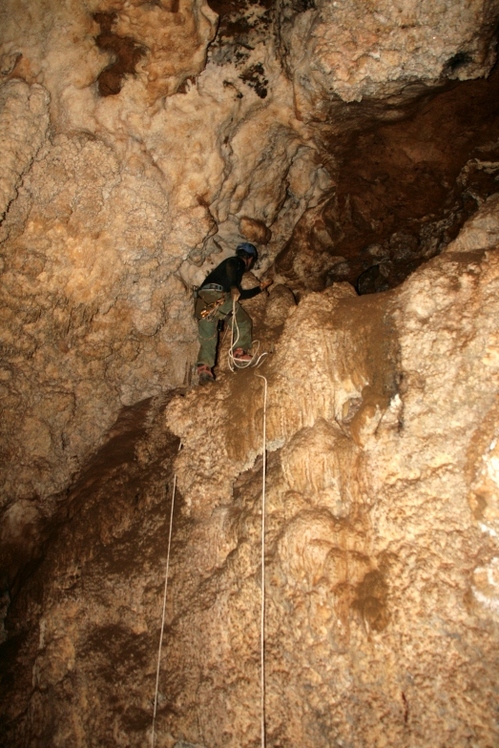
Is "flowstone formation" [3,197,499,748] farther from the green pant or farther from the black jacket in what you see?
the black jacket

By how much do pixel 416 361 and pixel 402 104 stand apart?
242 centimetres

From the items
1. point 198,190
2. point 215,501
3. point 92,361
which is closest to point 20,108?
point 198,190

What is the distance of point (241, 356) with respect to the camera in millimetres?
4559

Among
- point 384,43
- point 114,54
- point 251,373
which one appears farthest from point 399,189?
point 114,54

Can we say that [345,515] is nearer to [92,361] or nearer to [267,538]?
[267,538]

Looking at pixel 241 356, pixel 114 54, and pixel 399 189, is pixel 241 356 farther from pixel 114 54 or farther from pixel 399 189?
pixel 114 54

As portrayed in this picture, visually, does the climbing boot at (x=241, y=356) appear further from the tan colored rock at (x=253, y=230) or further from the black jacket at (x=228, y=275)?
the tan colored rock at (x=253, y=230)

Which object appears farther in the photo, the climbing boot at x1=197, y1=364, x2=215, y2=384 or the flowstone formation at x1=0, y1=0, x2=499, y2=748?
the climbing boot at x1=197, y1=364, x2=215, y2=384

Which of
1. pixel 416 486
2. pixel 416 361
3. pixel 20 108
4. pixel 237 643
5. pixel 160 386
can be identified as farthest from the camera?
pixel 160 386

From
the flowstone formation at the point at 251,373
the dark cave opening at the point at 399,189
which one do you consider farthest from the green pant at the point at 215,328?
the dark cave opening at the point at 399,189

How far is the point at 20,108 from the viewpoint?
3.58 m

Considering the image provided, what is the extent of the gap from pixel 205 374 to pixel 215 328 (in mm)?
488

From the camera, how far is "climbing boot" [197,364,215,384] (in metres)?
4.68

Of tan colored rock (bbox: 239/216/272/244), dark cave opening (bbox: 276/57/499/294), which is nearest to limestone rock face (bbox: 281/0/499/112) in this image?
dark cave opening (bbox: 276/57/499/294)
